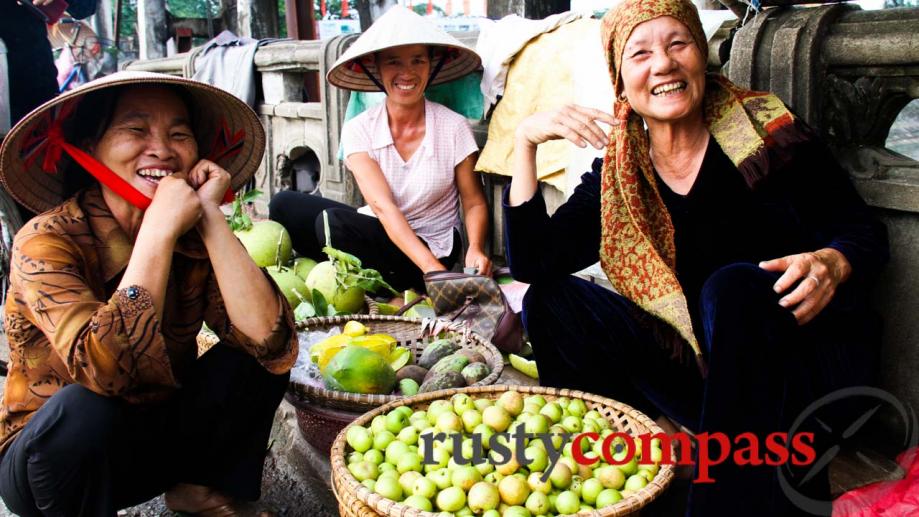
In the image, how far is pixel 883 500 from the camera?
2.04 m

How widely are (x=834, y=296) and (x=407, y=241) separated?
2.09m

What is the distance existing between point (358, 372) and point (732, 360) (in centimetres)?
122

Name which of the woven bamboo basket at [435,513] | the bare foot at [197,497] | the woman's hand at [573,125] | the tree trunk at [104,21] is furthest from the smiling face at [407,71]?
the tree trunk at [104,21]

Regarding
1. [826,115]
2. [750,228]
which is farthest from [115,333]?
[826,115]

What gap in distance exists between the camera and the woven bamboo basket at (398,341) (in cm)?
246

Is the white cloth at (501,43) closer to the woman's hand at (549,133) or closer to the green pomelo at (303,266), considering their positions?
the green pomelo at (303,266)

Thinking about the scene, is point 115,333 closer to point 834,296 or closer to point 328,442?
point 328,442

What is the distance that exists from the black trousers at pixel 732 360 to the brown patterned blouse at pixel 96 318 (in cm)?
86

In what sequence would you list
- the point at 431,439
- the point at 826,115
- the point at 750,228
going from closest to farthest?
the point at 431,439
the point at 750,228
the point at 826,115

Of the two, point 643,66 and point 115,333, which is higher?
point 643,66

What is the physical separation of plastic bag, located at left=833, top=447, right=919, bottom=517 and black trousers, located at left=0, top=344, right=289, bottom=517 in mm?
1575

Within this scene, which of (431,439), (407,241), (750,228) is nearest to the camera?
(431,439)

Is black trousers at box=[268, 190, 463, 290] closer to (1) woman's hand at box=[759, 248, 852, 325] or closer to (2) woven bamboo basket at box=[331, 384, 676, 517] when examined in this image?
(2) woven bamboo basket at box=[331, 384, 676, 517]

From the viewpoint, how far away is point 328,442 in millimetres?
2641
